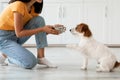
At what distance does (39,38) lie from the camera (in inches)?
120

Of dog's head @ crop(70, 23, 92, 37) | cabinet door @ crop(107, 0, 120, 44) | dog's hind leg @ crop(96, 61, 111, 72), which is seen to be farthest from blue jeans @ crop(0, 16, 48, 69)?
cabinet door @ crop(107, 0, 120, 44)

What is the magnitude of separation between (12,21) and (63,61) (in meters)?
0.81

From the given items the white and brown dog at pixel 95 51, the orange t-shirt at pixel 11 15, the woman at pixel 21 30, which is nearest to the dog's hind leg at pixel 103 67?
the white and brown dog at pixel 95 51

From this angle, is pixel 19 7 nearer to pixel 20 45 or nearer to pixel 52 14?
pixel 20 45

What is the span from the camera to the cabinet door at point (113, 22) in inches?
211

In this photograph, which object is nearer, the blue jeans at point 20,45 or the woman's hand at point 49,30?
the woman's hand at point 49,30

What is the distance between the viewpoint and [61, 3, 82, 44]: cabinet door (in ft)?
17.7

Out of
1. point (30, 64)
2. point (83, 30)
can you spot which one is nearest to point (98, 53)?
point (83, 30)

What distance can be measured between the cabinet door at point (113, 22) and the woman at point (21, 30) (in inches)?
97.2

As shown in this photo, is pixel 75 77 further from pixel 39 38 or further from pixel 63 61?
pixel 63 61

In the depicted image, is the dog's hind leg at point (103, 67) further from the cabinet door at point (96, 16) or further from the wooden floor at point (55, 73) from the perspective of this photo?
the cabinet door at point (96, 16)

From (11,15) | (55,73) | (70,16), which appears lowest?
(55,73)

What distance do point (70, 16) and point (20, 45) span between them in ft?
8.07

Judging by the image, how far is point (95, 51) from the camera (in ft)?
9.45
